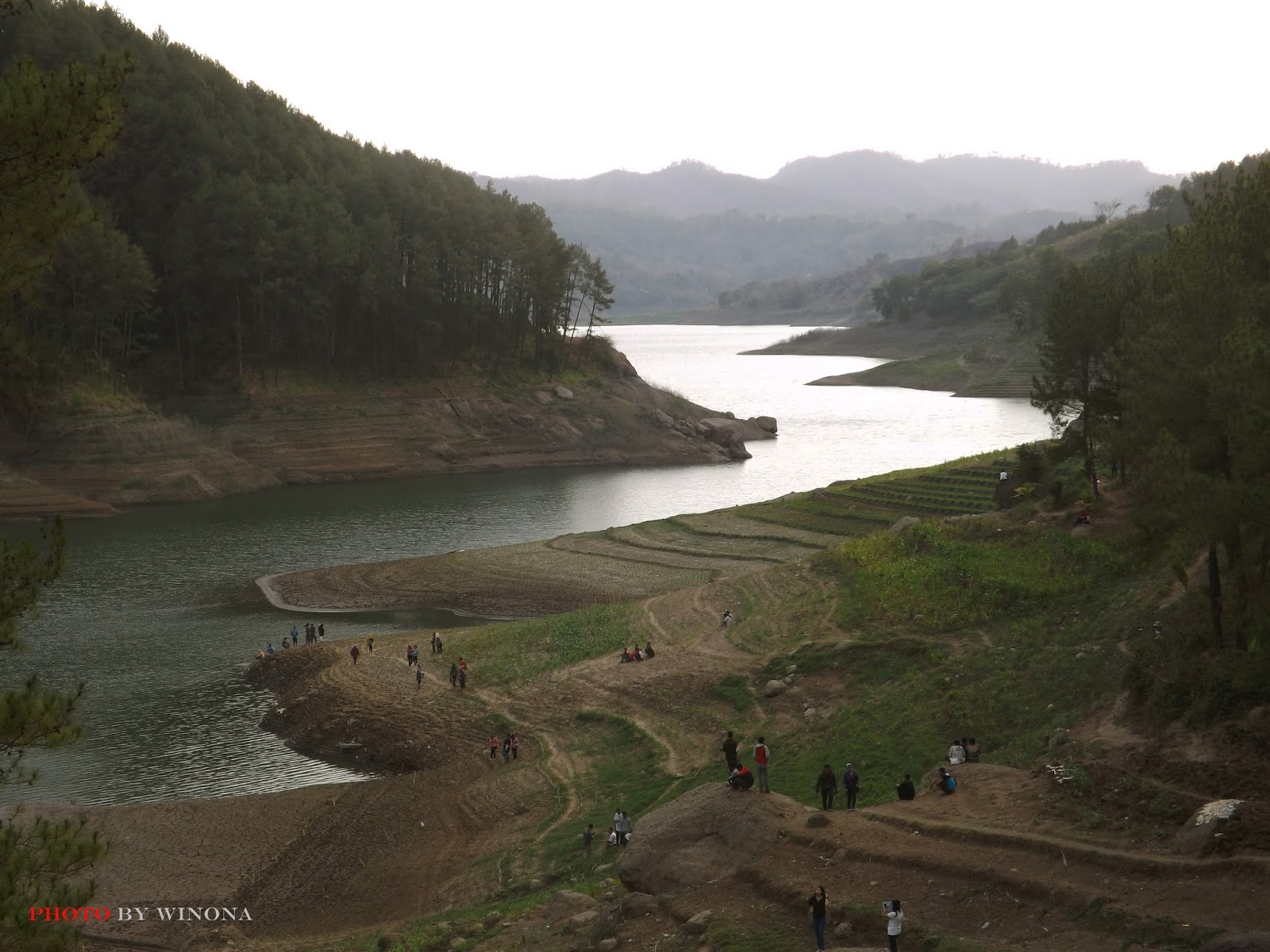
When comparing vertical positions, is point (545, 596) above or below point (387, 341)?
below

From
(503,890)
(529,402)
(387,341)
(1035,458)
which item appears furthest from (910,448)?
(503,890)

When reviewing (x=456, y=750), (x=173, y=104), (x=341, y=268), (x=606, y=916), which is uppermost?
(x=173, y=104)

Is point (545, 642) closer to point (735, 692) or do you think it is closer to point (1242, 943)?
point (735, 692)

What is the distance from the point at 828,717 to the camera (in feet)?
105

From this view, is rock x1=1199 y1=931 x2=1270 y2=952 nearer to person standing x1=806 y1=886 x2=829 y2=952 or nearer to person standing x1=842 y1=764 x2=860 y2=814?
person standing x1=806 y1=886 x2=829 y2=952

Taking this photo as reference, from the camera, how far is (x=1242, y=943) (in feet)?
47.0

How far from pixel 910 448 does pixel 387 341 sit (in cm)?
5048

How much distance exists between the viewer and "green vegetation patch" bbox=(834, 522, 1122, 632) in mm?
36500

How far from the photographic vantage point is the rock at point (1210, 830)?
17484 mm

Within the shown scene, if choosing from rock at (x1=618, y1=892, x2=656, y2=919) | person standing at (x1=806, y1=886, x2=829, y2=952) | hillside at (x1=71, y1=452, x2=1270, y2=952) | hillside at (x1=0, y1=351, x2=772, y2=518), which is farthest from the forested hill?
person standing at (x1=806, y1=886, x2=829, y2=952)

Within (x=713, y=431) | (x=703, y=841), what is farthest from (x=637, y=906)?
(x=713, y=431)

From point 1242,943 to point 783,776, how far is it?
49.1ft

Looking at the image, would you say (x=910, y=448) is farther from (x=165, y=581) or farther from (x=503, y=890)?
(x=503, y=890)

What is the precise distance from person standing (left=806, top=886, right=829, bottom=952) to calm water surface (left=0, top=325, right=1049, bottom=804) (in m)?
21.2
